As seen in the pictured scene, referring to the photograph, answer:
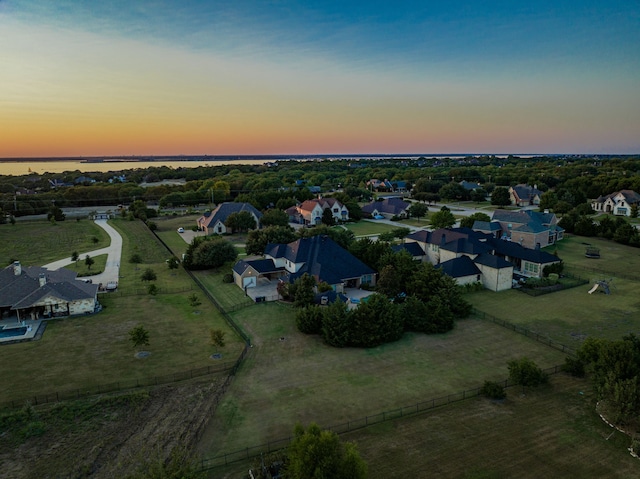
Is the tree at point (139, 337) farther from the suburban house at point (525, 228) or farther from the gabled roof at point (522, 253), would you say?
the suburban house at point (525, 228)

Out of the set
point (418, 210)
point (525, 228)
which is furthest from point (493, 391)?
point (418, 210)

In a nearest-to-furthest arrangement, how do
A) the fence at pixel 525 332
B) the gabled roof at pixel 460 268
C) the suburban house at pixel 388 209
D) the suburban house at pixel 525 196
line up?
1. the fence at pixel 525 332
2. the gabled roof at pixel 460 268
3. the suburban house at pixel 388 209
4. the suburban house at pixel 525 196

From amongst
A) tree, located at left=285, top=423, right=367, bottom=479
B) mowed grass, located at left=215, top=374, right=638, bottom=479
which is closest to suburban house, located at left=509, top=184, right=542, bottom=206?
mowed grass, located at left=215, top=374, right=638, bottom=479

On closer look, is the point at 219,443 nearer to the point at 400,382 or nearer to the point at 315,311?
the point at 400,382

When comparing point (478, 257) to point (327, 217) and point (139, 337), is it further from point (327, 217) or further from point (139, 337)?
point (327, 217)

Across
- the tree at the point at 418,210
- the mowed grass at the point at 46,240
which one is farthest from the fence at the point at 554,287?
the mowed grass at the point at 46,240
